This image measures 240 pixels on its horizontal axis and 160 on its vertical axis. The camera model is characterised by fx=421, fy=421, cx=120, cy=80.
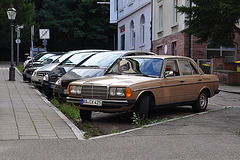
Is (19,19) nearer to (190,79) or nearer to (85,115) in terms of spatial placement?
(190,79)

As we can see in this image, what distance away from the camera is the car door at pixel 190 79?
405 inches

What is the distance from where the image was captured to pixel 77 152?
20.5 feet

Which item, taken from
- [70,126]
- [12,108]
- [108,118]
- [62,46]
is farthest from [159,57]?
[62,46]

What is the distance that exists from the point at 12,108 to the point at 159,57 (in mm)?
4055

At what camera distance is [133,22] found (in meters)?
42.6

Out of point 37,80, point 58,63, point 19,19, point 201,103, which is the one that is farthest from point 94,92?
point 19,19

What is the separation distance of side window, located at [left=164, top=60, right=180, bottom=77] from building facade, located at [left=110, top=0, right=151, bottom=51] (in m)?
26.7

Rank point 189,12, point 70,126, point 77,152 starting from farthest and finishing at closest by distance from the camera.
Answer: point 189,12, point 70,126, point 77,152

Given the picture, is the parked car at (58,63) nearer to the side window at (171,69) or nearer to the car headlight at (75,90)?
the side window at (171,69)

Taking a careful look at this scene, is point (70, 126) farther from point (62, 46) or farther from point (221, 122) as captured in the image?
point (62, 46)

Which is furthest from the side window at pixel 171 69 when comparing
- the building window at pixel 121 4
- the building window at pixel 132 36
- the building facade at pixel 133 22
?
the building window at pixel 121 4

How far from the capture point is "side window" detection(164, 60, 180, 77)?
982 cm

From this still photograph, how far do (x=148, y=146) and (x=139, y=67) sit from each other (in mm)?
3397

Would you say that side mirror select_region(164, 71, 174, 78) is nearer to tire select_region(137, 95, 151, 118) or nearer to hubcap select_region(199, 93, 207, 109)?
tire select_region(137, 95, 151, 118)
